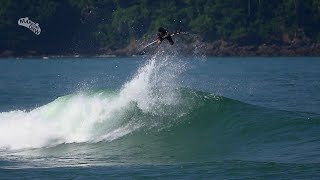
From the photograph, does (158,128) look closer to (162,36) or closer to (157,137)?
(157,137)

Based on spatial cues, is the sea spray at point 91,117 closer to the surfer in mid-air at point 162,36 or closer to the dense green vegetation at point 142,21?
the surfer in mid-air at point 162,36

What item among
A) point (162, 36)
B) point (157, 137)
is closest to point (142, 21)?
point (157, 137)

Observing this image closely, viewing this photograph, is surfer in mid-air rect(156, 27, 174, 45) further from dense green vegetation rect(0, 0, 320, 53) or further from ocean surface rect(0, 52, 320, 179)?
dense green vegetation rect(0, 0, 320, 53)

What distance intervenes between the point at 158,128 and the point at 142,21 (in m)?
102

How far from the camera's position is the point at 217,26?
121 m

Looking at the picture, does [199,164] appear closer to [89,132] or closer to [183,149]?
[183,149]

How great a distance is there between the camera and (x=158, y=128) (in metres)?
26.2

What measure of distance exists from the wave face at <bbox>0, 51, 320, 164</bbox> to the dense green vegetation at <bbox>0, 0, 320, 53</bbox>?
9073cm

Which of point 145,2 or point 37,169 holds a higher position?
point 145,2

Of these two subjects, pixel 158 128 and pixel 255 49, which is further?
pixel 255 49

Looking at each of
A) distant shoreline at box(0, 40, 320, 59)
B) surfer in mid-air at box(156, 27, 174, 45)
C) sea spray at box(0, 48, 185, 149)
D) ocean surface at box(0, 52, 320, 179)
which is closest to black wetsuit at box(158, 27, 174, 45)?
surfer in mid-air at box(156, 27, 174, 45)

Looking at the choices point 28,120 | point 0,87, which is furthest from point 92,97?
point 0,87

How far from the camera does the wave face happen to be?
2252cm

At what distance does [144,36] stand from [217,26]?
384 inches
